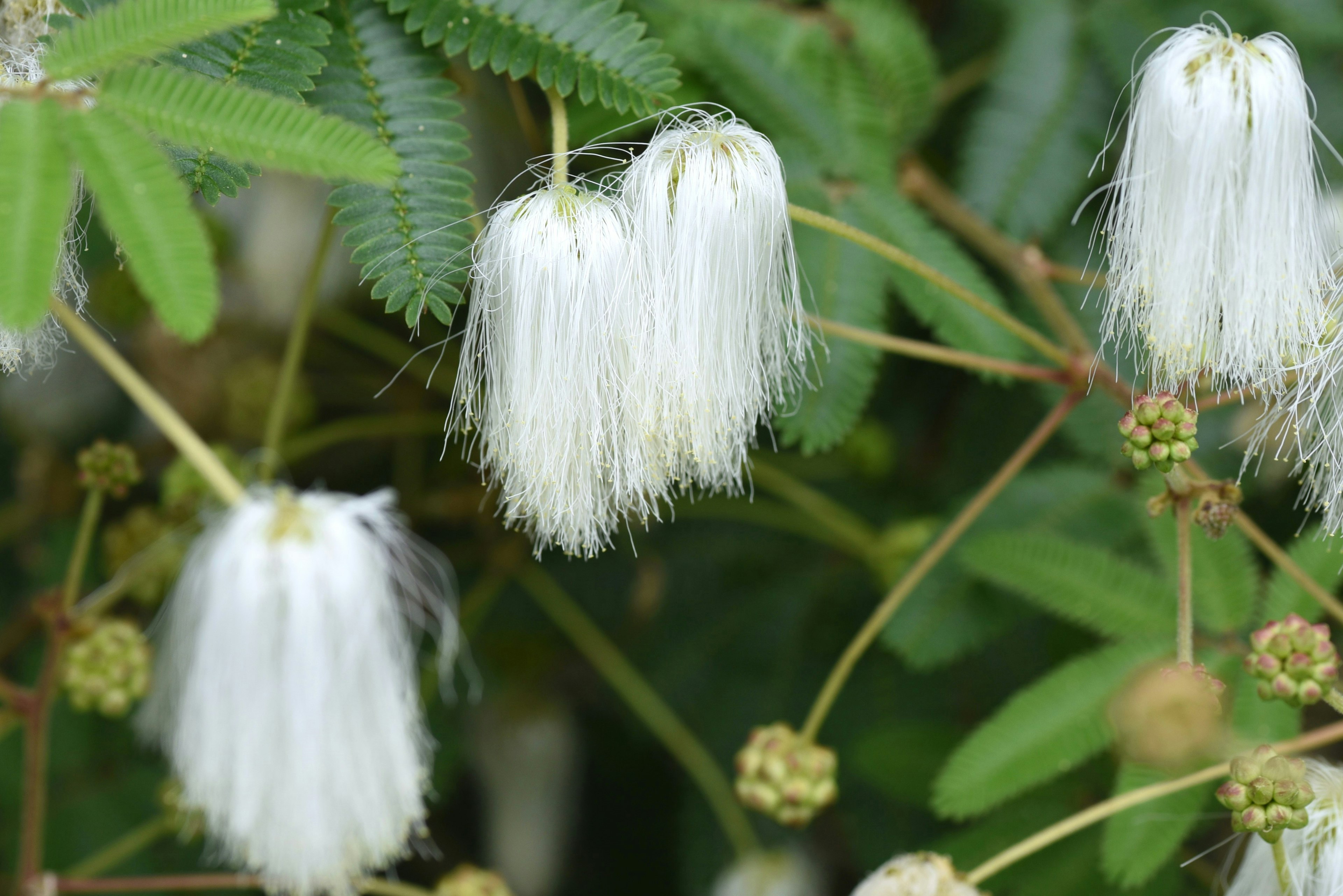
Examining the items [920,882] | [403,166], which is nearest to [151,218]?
A: [403,166]

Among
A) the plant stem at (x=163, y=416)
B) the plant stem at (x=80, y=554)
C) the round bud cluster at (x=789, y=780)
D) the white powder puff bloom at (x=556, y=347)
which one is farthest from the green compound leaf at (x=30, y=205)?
the round bud cluster at (x=789, y=780)

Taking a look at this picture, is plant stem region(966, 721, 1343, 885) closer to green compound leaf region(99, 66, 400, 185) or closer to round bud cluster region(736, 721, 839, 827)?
round bud cluster region(736, 721, 839, 827)

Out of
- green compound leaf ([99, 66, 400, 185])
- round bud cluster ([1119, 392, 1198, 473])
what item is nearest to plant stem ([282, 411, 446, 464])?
green compound leaf ([99, 66, 400, 185])

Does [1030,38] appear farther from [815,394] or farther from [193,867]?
[193,867]

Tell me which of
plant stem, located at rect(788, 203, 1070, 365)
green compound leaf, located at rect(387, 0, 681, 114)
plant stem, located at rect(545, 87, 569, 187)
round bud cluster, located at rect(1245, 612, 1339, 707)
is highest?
green compound leaf, located at rect(387, 0, 681, 114)

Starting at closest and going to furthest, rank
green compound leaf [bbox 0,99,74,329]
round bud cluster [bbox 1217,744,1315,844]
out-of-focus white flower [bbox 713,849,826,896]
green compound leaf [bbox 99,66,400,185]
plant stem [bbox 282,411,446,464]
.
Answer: green compound leaf [bbox 0,99,74,329] < green compound leaf [bbox 99,66,400,185] < round bud cluster [bbox 1217,744,1315,844] < out-of-focus white flower [bbox 713,849,826,896] < plant stem [bbox 282,411,446,464]

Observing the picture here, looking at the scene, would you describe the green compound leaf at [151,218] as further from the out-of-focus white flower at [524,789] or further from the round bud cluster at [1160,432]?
the out-of-focus white flower at [524,789]

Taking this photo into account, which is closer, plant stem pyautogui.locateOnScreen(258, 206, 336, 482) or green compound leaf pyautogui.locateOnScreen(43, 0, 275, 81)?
green compound leaf pyautogui.locateOnScreen(43, 0, 275, 81)
